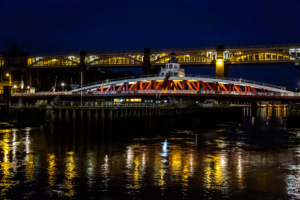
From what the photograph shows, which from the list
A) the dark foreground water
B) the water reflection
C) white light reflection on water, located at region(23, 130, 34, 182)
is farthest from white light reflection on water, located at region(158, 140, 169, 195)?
white light reflection on water, located at region(23, 130, 34, 182)

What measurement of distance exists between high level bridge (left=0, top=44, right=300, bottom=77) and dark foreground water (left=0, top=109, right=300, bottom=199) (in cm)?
7848

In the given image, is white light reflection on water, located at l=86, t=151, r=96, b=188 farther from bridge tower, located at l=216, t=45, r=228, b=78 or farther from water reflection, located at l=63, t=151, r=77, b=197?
bridge tower, located at l=216, t=45, r=228, b=78

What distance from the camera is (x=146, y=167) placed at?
3123 centimetres

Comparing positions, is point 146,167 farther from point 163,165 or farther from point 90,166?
point 90,166

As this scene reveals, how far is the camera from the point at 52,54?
15700cm

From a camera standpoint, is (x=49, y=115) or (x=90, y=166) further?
(x=49, y=115)

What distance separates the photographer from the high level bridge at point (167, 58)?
126 meters

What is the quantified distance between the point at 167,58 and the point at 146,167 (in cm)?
11071

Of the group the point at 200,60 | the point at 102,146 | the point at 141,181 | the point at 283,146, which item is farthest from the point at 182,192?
the point at 200,60

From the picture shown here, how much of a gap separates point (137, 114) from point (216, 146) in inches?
1248

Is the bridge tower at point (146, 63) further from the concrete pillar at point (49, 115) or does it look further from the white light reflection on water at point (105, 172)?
the white light reflection on water at point (105, 172)

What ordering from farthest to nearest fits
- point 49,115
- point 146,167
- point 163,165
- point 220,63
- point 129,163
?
point 220,63
point 49,115
point 129,163
point 163,165
point 146,167

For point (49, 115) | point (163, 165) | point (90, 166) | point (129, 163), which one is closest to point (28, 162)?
point (90, 166)

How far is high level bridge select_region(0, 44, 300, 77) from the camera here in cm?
12550
